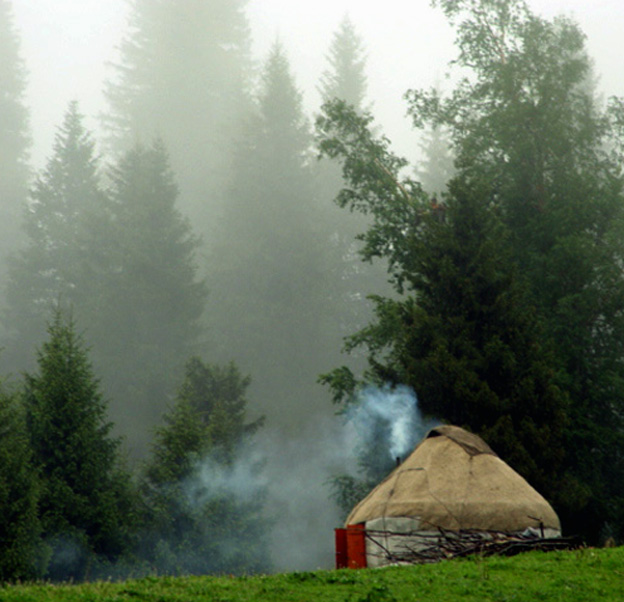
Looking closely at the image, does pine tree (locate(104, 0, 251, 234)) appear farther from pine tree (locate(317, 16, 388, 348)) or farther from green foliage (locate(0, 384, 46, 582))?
green foliage (locate(0, 384, 46, 582))

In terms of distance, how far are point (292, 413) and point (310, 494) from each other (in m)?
7.90

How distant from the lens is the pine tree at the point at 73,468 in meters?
23.2

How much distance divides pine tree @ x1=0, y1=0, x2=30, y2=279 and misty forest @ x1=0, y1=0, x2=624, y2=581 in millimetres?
Answer: 5160

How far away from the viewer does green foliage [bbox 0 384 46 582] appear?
2088 cm

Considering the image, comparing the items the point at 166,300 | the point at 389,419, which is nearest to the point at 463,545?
the point at 389,419

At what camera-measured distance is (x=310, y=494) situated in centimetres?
4228

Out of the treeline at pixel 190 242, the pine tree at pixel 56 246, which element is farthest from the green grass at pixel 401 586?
the pine tree at pixel 56 246

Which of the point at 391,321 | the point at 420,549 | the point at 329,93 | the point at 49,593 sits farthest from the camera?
the point at 329,93

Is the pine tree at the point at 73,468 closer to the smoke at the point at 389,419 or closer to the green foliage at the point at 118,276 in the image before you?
the smoke at the point at 389,419

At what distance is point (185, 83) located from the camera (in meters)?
67.5

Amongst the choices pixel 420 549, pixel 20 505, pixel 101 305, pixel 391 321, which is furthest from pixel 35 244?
pixel 420 549

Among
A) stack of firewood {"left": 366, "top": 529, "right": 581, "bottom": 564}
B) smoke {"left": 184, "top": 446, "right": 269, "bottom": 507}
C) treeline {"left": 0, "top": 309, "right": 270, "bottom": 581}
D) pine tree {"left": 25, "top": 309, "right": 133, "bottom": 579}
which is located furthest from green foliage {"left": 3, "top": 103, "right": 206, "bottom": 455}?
stack of firewood {"left": 366, "top": 529, "right": 581, "bottom": 564}

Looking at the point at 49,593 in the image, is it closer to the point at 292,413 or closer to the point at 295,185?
the point at 292,413

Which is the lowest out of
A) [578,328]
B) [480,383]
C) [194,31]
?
[480,383]
